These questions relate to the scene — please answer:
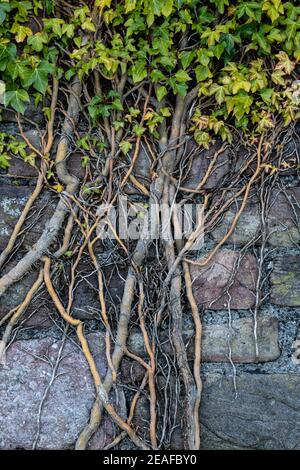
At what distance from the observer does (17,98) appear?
1754mm

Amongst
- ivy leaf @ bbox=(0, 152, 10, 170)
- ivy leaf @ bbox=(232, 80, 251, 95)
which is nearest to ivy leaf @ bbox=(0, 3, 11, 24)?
ivy leaf @ bbox=(0, 152, 10, 170)

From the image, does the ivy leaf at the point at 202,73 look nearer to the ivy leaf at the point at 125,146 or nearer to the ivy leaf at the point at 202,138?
the ivy leaf at the point at 202,138

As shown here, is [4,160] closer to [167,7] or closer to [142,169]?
[142,169]

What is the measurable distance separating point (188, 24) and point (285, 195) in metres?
0.68

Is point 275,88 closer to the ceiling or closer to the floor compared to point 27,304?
closer to the ceiling

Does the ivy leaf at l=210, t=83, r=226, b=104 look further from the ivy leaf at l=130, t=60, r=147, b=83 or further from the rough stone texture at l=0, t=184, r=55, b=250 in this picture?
the rough stone texture at l=0, t=184, r=55, b=250

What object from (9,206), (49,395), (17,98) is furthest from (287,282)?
(17,98)

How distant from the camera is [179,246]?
71.7 inches

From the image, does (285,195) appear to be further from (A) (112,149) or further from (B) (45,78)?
(B) (45,78)

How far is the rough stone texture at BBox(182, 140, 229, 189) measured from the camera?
1.86 meters

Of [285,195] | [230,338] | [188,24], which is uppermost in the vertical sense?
[188,24]
